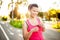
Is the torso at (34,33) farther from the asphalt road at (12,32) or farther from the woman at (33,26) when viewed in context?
the asphalt road at (12,32)

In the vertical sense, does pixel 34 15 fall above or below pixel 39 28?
above

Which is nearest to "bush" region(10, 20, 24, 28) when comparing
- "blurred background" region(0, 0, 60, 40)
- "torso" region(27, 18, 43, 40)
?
"blurred background" region(0, 0, 60, 40)

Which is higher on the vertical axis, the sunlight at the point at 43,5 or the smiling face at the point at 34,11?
the sunlight at the point at 43,5

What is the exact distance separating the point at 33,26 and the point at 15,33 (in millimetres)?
228

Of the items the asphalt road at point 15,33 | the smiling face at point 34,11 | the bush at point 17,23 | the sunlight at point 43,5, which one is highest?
the sunlight at point 43,5

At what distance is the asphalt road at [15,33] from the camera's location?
1.61 meters

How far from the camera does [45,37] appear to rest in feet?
5.35

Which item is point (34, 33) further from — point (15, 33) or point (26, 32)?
point (15, 33)

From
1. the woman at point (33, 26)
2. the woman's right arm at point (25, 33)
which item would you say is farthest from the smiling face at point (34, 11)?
the woman's right arm at point (25, 33)

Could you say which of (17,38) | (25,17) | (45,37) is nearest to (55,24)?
(45,37)

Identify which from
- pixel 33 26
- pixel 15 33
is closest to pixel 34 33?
pixel 33 26

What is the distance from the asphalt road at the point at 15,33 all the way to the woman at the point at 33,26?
59 mm

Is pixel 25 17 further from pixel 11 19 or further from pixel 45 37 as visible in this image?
pixel 45 37

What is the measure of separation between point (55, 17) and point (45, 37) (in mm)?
244
